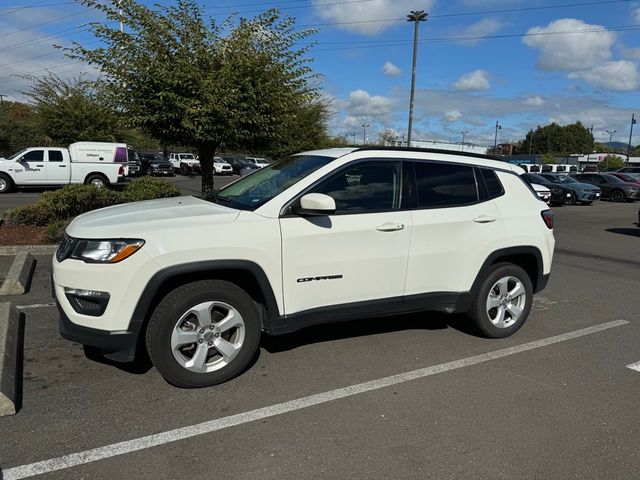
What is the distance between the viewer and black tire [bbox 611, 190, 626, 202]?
27.9 m

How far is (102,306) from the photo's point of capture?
3.42 meters

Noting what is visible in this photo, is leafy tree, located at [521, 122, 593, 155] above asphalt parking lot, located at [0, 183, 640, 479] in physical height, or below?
above

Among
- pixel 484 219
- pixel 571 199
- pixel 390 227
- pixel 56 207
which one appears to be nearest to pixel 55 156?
pixel 56 207

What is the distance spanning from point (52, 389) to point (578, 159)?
102732 mm

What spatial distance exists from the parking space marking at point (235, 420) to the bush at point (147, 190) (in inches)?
299

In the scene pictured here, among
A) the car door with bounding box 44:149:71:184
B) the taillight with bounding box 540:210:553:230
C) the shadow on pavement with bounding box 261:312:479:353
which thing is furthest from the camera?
the car door with bounding box 44:149:71:184

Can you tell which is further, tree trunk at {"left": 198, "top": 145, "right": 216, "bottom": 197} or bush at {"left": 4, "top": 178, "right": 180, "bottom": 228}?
tree trunk at {"left": 198, "top": 145, "right": 216, "bottom": 197}

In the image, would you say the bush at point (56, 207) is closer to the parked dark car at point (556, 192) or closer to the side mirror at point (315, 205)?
the side mirror at point (315, 205)

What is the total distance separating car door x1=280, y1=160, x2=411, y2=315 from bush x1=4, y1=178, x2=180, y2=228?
23.1ft

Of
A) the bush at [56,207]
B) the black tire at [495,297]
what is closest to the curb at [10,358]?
the black tire at [495,297]

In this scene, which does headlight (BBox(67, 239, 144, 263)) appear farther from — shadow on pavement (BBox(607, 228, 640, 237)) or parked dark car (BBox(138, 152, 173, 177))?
parked dark car (BBox(138, 152, 173, 177))

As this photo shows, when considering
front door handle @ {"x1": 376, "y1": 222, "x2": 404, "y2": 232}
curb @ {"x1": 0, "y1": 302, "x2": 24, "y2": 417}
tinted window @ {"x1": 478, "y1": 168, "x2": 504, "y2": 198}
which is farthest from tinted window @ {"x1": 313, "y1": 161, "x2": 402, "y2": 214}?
curb @ {"x1": 0, "y1": 302, "x2": 24, "y2": 417}

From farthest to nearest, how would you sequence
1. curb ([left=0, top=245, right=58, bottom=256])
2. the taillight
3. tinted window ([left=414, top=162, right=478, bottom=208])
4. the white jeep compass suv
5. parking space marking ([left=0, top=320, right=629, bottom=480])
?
curb ([left=0, top=245, right=58, bottom=256])
the taillight
tinted window ([left=414, top=162, right=478, bottom=208])
the white jeep compass suv
parking space marking ([left=0, top=320, right=629, bottom=480])

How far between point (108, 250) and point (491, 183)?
3.42 m
